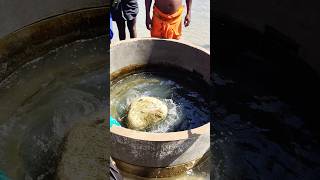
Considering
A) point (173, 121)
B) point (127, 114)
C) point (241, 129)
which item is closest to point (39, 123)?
point (127, 114)

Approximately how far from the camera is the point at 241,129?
4344mm

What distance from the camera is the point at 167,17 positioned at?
3355 millimetres

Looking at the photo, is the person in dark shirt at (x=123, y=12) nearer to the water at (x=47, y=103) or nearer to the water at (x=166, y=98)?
the water at (x=166, y=98)

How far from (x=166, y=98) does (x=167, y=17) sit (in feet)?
4.73

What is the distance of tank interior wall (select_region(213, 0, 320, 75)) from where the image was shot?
14.9 ft

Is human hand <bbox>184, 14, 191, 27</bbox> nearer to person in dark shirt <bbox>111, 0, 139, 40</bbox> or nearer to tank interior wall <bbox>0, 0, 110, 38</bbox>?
person in dark shirt <bbox>111, 0, 139, 40</bbox>

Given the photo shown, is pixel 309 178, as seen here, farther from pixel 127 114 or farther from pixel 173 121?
pixel 127 114

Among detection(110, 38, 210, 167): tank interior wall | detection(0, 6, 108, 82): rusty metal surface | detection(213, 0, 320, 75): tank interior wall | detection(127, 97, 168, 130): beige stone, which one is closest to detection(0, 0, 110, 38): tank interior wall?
detection(0, 6, 108, 82): rusty metal surface

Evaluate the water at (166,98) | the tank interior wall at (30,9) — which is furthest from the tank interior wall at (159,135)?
the tank interior wall at (30,9)

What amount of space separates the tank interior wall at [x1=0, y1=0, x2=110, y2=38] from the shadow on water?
5.91ft

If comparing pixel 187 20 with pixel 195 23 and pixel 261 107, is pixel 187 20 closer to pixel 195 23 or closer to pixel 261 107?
pixel 195 23

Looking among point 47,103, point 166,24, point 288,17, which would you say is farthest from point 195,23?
point 47,103

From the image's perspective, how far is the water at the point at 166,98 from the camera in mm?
4332

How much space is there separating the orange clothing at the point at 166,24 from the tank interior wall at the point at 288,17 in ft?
5.65
